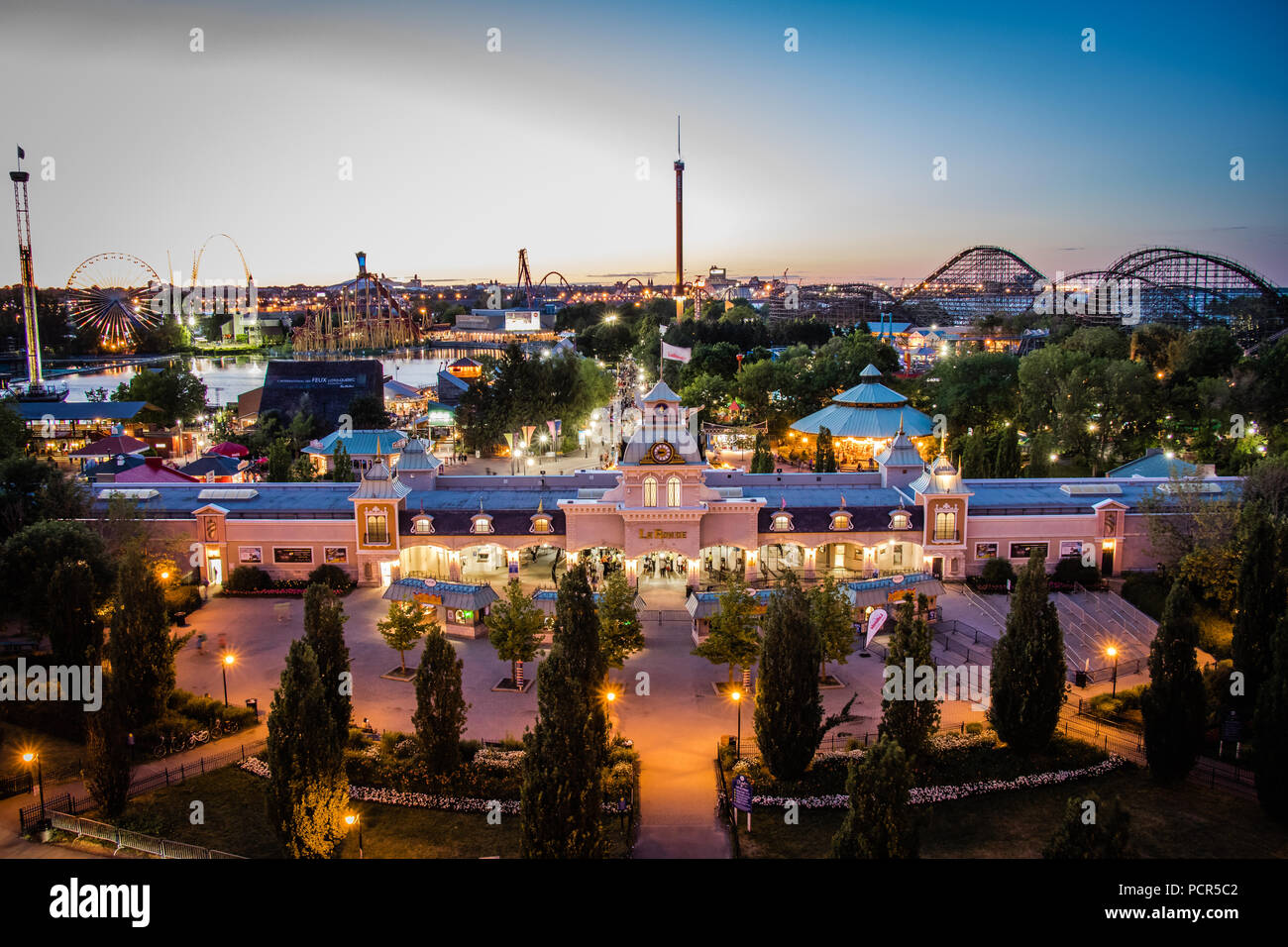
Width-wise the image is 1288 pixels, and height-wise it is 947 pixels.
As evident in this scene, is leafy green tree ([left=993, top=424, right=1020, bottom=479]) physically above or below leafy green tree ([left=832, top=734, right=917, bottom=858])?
above

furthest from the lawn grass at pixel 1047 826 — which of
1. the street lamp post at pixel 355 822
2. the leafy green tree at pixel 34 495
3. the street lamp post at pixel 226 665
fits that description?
the leafy green tree at pixel 34 495

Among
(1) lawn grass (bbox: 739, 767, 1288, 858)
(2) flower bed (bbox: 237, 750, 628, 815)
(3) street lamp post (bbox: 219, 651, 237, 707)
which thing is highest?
(3) street lamp post (bbox: 219, 651, 237, 707)

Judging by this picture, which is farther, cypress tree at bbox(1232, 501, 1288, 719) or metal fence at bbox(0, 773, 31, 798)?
cypress tree at bbox(1232, 501, 1288, 719)

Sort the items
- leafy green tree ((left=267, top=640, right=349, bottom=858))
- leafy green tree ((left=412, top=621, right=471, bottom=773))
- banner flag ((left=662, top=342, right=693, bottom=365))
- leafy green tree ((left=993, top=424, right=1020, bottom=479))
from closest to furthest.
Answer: leafy green tree ((left=267, top=640, right=349, bottom=858)) → leafy green tree ((left=412, top=621, right=471, bottom=773)) → leafy green tree ((left=993, top=424, right=1020, bottom=479)) → banner flag ((left=662, top=342, right=693, bottom=365))

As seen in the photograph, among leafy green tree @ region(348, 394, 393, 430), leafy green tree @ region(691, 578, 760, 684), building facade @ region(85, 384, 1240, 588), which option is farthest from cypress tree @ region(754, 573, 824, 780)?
A: leafy green tree @ region(348, 394, 393, 430)

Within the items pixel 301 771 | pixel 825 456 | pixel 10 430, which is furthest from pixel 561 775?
pixel 10 430

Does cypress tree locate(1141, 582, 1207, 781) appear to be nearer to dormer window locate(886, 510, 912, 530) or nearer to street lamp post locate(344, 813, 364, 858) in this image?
dormer window locate(886, 510, 912, 530)
